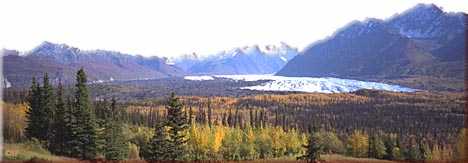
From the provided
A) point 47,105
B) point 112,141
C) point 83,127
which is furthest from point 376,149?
point 83,127

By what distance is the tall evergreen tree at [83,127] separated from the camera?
49.1m

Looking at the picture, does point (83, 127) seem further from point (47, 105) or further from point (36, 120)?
point (47, 105)

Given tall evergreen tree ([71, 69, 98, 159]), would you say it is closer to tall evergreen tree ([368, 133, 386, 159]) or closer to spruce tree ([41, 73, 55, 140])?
spruce tree ([41, 73, 55, 140])

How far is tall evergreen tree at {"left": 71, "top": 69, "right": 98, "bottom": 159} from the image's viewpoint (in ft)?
161

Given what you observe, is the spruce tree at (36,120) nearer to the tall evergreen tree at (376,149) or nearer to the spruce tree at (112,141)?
the spruce tree at (112,141)

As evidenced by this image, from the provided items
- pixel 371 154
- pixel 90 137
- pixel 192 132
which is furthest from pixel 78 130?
pixel 371 154

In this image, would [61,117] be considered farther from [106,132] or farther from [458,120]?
[458,120]

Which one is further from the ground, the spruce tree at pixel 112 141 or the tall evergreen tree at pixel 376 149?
the spruce tree at pixel 112 141

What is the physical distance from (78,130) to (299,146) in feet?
213

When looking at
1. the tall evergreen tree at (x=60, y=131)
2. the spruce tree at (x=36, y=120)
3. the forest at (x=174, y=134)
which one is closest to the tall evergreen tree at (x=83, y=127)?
the forest at (x=174, y=134)

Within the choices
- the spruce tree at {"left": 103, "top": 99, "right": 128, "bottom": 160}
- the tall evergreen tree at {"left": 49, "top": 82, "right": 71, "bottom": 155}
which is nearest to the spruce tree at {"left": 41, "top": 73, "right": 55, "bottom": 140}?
the tall evergreen tree at {"left": 49, "top": 82, "right": 71, "bottom": 155}

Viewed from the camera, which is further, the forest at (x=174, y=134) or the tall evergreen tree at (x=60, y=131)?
the forest at (x=174, y=134)

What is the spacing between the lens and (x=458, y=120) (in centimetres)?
19488

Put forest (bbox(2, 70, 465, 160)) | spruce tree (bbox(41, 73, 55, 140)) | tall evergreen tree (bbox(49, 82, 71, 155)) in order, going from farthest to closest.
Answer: spruce tree (bbox(41, 73, 55, 140)) < forest (bbox(2, 70, 465, 160)) < tall evergreen tree (bbox(49, 82, 71, 155))
